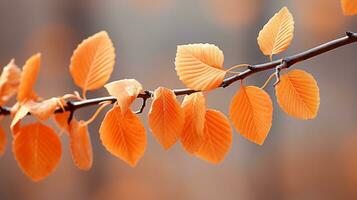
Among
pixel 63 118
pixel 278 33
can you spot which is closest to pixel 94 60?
pixel 63 118

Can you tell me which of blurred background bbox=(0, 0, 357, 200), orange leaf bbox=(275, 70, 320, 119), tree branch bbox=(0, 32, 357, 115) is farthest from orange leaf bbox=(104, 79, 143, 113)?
blurred background bbox=(0, 0, 357, 200)

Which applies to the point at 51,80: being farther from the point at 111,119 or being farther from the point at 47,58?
the point at 111,119

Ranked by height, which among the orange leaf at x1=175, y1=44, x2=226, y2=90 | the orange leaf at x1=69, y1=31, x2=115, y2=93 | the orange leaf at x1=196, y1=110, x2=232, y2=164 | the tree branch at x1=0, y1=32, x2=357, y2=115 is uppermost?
the orange leaf at x1=69, y1=31, x2=115, y2=93

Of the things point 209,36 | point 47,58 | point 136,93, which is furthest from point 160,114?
point 47,58

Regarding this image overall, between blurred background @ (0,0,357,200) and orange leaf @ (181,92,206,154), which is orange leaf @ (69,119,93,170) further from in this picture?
blurred background @ (0,0,357,200)

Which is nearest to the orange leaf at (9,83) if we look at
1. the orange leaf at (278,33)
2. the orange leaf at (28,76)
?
the orange leaf at (28,76)

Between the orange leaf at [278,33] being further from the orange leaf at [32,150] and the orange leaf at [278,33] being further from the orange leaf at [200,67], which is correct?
the orange leaf at [32,150]

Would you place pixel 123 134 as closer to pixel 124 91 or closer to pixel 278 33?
pixel 124 91
